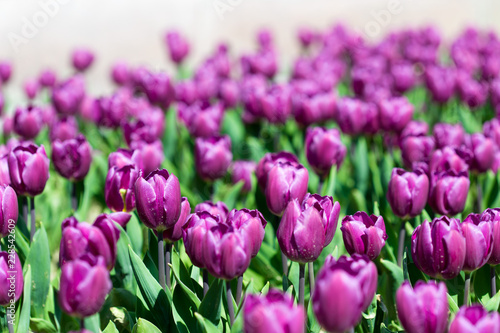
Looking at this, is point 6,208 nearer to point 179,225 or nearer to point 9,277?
point 9,277

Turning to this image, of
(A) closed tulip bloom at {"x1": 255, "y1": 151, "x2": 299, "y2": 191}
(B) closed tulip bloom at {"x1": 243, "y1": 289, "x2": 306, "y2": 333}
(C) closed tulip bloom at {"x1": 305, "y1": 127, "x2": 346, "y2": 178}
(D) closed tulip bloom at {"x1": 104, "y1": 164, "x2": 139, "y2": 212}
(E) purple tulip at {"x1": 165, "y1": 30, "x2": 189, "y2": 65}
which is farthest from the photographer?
(E) purple tulip at {"x1": 165, "y1": 30, "x2": 189, "y2": 65}

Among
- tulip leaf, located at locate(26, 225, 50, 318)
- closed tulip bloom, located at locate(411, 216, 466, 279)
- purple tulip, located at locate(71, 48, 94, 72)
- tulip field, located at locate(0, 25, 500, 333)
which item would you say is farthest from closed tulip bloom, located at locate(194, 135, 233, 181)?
purple tulip, located at locate(71, 48, 94, 72)

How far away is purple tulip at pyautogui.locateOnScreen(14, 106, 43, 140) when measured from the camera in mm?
2824

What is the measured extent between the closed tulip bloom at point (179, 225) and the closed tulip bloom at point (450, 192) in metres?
0.73

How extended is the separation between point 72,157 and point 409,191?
3.74 ft

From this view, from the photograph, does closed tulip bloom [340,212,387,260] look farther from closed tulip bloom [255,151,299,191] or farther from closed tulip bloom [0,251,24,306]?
closed tulip bloom [0,251,24,306]

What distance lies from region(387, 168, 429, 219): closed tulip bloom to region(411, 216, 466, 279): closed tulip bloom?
0.35 m

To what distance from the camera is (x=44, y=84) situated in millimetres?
4316

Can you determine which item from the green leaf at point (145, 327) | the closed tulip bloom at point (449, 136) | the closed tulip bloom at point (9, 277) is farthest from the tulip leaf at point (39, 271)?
the closed tulip bloom at point (449, 136)

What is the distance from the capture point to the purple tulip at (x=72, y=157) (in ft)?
7.36

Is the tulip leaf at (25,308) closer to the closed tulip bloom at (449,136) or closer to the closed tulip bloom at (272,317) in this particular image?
the closed tulip bloom at (272,317)

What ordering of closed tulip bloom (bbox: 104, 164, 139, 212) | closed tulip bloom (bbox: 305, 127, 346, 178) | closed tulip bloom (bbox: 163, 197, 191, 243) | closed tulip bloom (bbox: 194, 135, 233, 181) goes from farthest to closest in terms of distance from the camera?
closed tulip bloom (bbox: 194, 135, 233, 181) → closed tulip bloom (bbox: 305, 127, 346, 178) → closed tulip bloom (bbox: 104, 164, 139, 212) → closed tulip bloom (bbox: 163, 197, 191, 243)

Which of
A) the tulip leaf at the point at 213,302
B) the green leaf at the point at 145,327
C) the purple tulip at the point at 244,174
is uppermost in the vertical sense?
the tulip leaf at the point at 213,302

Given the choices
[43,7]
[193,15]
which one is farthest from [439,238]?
[193,15]
